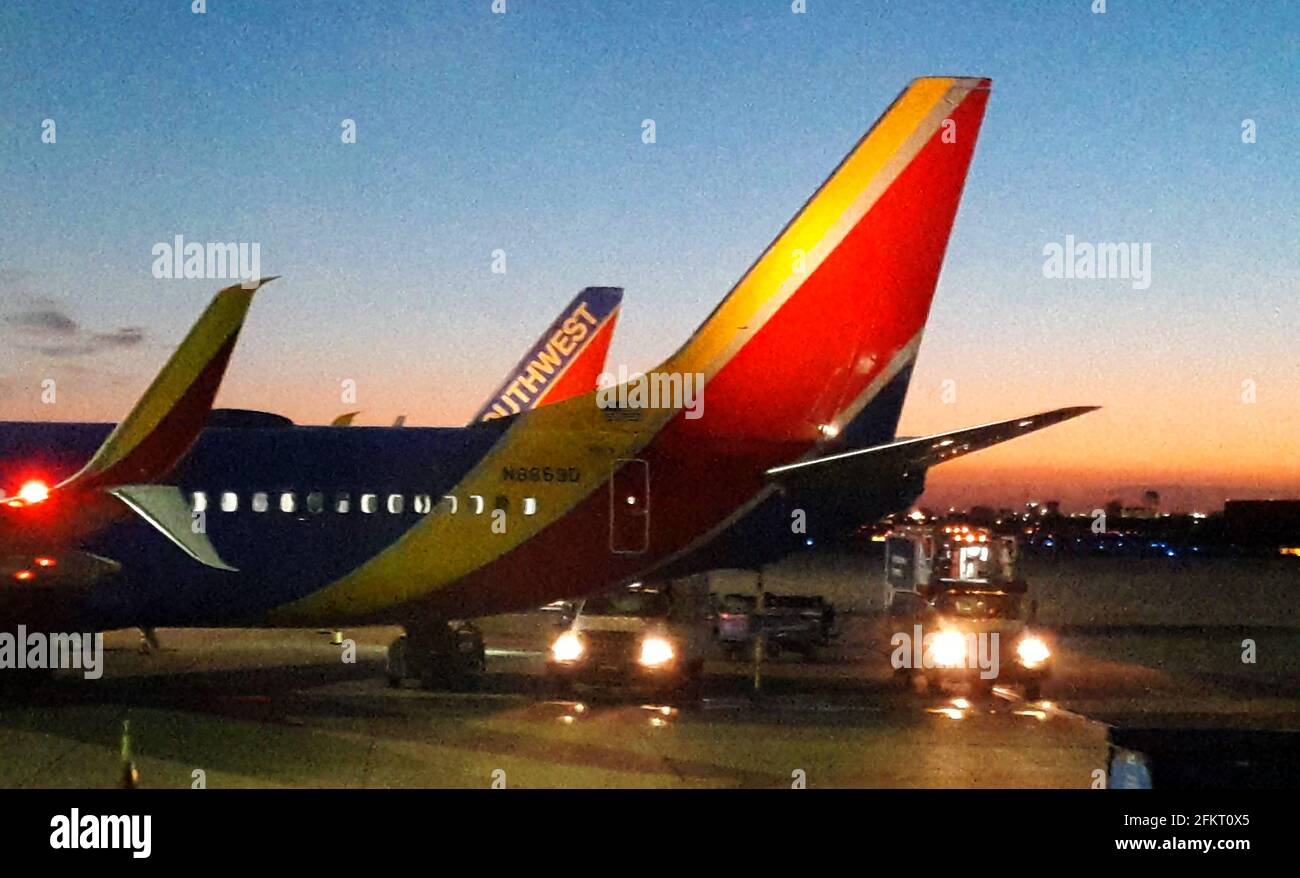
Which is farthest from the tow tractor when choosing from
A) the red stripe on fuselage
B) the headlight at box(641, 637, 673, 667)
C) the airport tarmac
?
the red stripe on fuselage

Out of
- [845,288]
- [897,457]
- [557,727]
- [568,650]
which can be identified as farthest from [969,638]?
[557,727]

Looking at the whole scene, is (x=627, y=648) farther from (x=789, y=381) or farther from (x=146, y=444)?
(x=146, y=444)

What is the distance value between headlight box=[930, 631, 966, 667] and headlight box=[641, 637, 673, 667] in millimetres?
4933

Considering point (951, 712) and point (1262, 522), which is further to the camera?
point (1262, 522)

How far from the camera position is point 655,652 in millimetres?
24625

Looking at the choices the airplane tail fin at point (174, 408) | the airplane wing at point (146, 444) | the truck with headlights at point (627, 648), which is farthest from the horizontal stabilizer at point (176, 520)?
the truck with headlights at point (627, 648)

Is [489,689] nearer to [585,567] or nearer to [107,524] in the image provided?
[585,567]

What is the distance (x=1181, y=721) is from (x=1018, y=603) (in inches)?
245

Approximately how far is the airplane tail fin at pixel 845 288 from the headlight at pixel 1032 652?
17.5ft

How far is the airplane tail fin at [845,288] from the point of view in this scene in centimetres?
2359

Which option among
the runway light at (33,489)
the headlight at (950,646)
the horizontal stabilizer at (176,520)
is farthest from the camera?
the headlight at (950,646)

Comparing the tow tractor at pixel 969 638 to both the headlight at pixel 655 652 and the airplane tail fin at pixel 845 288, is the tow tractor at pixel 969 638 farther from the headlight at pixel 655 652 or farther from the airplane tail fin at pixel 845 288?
the airplane tail fin at pixel 845 288

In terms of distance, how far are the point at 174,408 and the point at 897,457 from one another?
1067cm
